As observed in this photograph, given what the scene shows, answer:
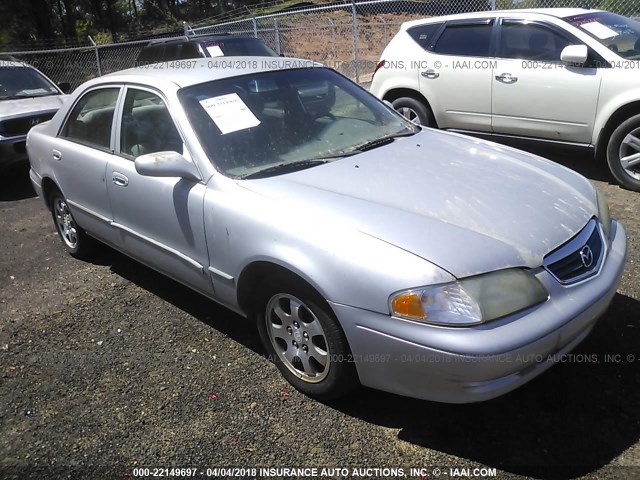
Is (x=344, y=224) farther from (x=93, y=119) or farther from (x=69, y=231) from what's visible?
(x=69, y=231)

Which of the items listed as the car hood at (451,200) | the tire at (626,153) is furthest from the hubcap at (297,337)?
the tire at (626,153)

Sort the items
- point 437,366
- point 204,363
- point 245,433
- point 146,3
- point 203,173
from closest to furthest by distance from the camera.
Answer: point 437,366
point 245,433
point 203,173
point 204,363
point 146,3

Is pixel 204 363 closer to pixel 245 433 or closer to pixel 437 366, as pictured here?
pixel 245 433

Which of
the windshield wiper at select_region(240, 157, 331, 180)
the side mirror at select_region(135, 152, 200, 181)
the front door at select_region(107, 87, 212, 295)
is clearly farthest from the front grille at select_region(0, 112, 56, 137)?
the windshield wiper at select_region(240, 157, 331, 180)

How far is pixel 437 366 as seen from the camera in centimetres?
229

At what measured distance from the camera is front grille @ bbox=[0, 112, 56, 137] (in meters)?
7.36

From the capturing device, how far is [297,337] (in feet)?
9.51

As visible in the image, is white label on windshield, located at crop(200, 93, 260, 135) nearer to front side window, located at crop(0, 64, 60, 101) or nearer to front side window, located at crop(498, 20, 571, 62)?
front side window, located at crop(498, 20, 571, 62)

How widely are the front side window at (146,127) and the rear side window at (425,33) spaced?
13.9 ft

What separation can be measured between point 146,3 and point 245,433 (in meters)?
46.0

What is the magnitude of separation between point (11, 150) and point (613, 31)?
7.17m

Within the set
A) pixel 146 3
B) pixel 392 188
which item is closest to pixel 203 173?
pixel 392 188

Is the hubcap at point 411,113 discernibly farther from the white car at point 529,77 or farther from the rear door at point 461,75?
the rear door at point 461,75

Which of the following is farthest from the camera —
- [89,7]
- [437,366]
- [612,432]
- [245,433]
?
[89,7]
